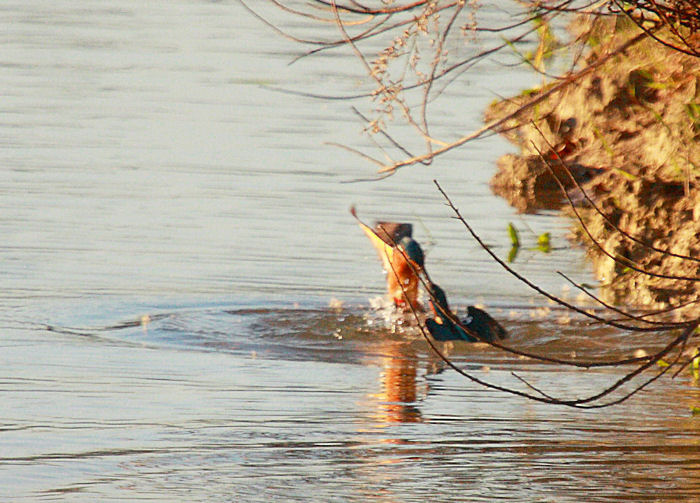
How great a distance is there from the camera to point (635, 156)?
30.0ft

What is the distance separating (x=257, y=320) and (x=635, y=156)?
269cm

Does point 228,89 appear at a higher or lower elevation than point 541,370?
higher

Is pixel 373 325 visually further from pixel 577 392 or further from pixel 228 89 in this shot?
pixel 228 89

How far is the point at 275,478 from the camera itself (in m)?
5.03

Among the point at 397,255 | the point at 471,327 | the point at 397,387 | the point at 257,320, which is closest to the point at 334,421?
the point at 397,387

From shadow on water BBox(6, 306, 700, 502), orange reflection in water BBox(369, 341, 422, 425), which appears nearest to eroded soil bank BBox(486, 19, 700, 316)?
shadow on water BBox(6, 306, 700, 502)

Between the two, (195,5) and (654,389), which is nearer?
(654,389)

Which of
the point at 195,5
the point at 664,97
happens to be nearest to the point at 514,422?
the point at 664,97

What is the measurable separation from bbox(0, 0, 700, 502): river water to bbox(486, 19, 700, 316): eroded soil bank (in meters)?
0.40

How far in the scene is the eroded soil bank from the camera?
826cm

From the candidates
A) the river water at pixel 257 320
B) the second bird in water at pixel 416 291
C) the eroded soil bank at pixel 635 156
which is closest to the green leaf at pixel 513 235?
the river water at pixel 257 320

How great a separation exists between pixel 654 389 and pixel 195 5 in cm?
1341

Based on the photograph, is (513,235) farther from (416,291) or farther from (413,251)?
(413,251)

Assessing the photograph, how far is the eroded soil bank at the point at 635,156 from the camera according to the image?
8258 millimetres
